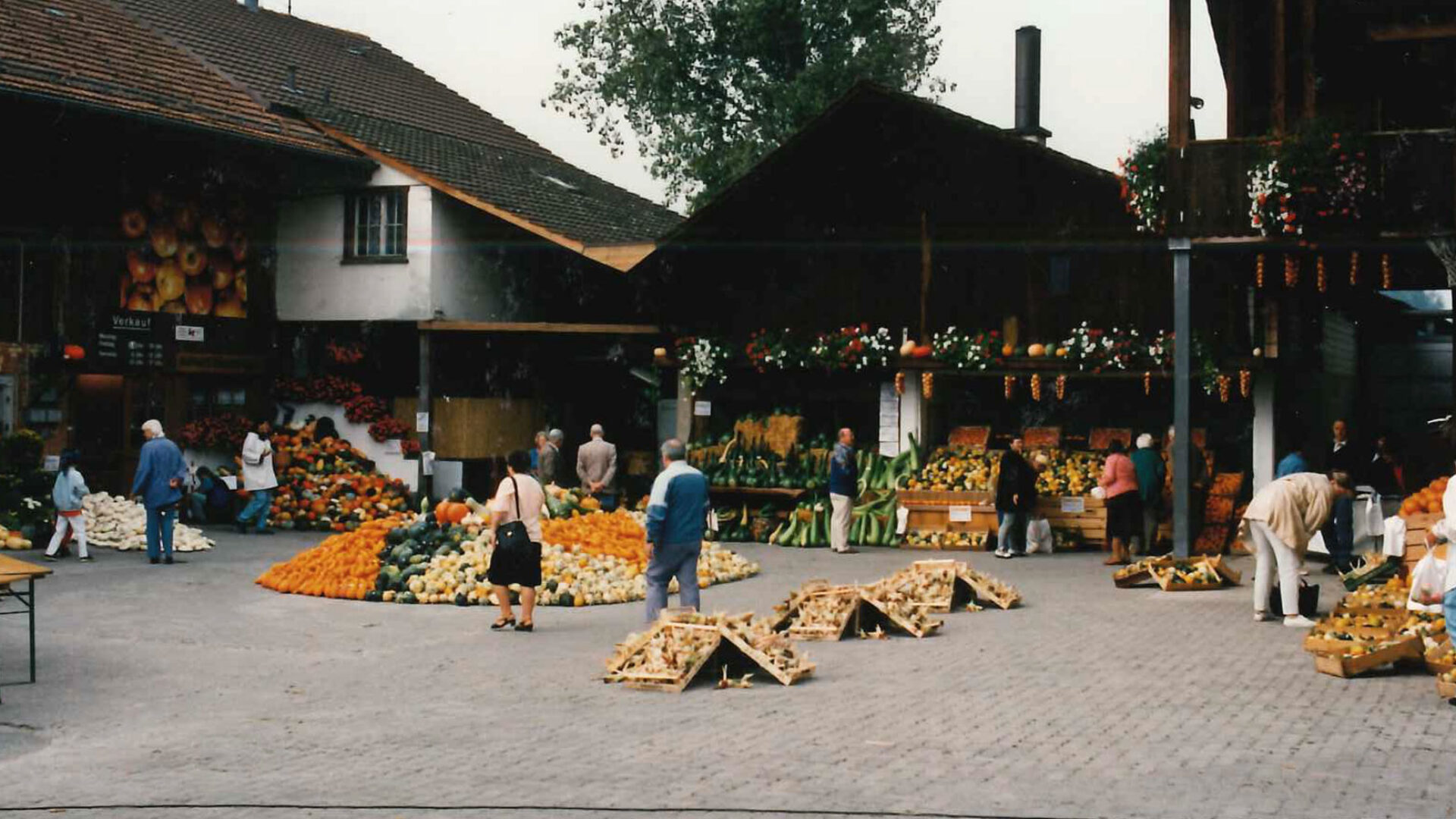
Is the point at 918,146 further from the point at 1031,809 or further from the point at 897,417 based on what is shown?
the point at 1031,809

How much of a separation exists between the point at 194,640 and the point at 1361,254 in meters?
14.4

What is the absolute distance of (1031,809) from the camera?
752 centimetres

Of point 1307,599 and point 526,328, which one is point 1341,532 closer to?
point 1307,599

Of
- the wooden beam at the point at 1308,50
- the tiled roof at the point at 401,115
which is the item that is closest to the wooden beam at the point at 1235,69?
the wooden beam at the point at 1308,50

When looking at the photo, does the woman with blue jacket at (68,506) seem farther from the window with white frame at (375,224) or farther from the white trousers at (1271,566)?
the white trousers at (1271,566)

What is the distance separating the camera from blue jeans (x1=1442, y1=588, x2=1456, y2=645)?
10625 mm

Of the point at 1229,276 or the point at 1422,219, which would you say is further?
the point at 1229,276

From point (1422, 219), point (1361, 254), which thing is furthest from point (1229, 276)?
point (1422, 219)

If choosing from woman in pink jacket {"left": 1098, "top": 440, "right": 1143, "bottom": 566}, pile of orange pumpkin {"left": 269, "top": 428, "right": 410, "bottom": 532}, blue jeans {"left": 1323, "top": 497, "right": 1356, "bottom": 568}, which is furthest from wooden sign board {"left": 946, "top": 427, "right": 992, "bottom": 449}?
pile of orange pumpkin {"left": 269, "top": 428, "right": 410, "bottom": 532}

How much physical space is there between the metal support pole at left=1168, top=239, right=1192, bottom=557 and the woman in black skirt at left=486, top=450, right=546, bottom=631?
868cm

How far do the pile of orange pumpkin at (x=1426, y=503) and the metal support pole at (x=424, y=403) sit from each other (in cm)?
1643

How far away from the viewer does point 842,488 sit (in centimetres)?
2334

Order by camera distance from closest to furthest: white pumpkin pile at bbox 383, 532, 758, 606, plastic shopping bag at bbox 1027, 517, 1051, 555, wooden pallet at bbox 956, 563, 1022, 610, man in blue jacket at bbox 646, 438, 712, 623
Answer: man in blue jacket at bbox 646, 438, 712, 623
wooden pallet at bbox 956, 563, 1022, 610
white pumpkin pile at bbox 383, 532, 758, 606
plastic shopping bag at bbox 1027, 517, 1051, 555

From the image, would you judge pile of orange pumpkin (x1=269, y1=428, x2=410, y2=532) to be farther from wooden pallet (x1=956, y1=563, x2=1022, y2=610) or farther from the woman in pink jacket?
wooden pallet (x1=956, y1=563, x2=1022, y2=610)
